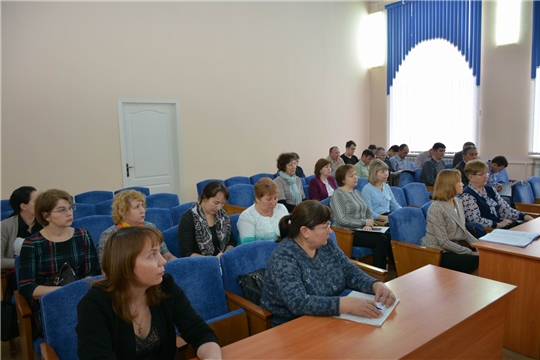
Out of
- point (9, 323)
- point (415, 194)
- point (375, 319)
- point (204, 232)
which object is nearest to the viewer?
point (375, 319)

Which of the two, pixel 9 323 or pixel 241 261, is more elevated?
pixel 241 261

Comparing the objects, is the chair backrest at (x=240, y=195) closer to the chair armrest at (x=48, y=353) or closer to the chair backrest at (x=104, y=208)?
the chair backrest at (x=104, y=208)

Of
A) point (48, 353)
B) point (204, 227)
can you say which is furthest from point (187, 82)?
point (48, 353)

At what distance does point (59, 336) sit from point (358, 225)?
9.33ft

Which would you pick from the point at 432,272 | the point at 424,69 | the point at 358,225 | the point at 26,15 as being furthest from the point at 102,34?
the point at 424,69

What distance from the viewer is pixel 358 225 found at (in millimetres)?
3984

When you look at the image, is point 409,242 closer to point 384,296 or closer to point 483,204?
point 483,204

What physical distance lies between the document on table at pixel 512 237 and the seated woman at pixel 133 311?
2.31 meters

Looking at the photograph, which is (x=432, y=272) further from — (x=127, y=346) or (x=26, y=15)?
(x=26, y=15)

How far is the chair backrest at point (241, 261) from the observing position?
2.46 metres

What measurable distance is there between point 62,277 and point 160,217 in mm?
1691

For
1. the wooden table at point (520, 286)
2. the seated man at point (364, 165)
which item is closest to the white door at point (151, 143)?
the seated man at point (364, 165)

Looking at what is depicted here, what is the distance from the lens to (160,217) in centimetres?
400

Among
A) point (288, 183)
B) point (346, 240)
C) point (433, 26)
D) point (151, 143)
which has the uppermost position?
point (433, 26)
